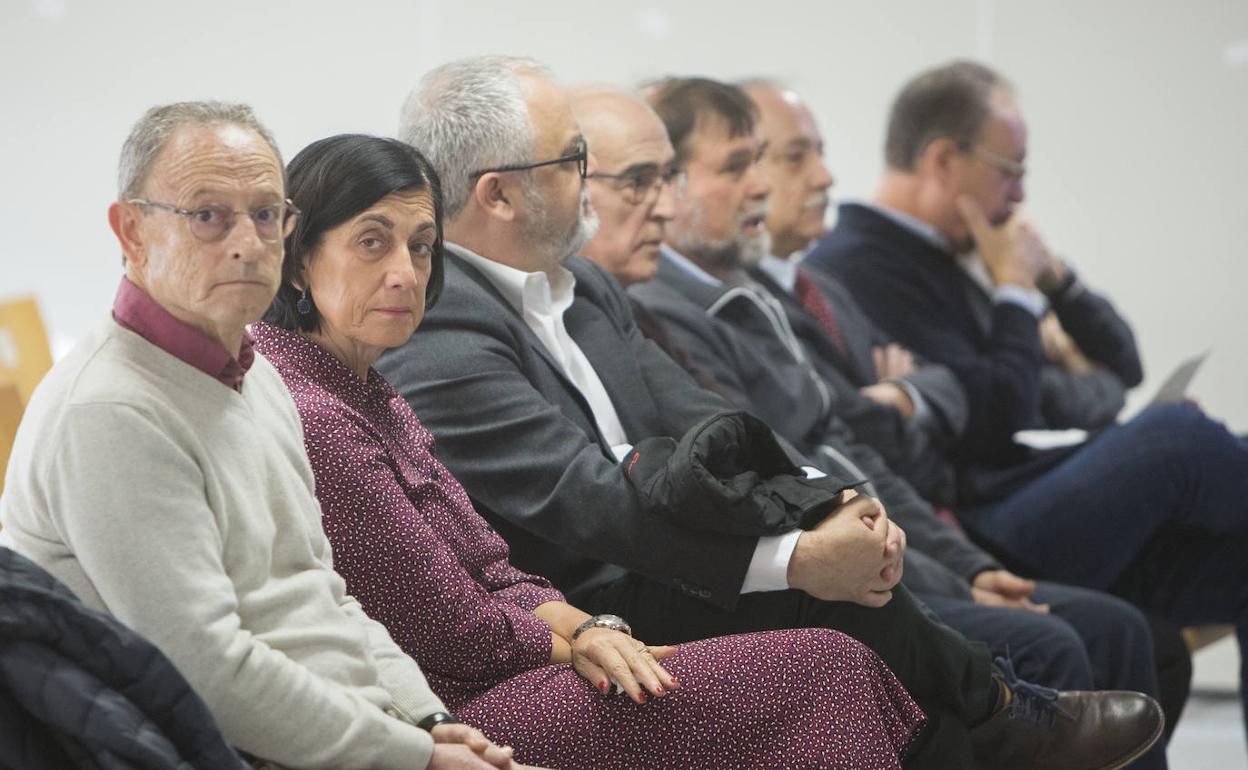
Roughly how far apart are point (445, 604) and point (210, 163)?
0.59 meters

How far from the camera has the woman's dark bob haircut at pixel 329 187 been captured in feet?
6.48

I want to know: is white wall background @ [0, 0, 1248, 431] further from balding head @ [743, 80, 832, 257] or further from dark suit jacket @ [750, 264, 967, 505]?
dark suit jacket @ [750, 264, 967, 505]

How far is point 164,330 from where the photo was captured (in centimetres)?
159

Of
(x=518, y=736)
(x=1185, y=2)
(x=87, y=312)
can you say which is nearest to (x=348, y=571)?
(x=518, y=736)

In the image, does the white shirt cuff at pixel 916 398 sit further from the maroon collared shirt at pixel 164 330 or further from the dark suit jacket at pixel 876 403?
the maroon collared shirt at pixel 164 330

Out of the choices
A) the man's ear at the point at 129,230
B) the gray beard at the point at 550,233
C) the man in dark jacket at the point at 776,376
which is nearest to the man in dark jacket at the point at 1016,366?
the man in dark jacket at the point at 776,376

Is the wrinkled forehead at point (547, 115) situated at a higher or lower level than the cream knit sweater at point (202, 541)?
higher

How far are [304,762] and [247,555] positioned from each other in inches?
8.0

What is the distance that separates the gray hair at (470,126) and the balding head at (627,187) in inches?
20.0

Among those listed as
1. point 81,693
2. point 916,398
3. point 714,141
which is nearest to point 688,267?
point 714,141

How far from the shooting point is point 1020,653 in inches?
112

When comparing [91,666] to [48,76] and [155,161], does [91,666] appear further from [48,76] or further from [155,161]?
[48,76]

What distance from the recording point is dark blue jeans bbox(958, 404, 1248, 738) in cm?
349

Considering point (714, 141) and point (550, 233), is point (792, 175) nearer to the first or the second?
point (714, 141)
